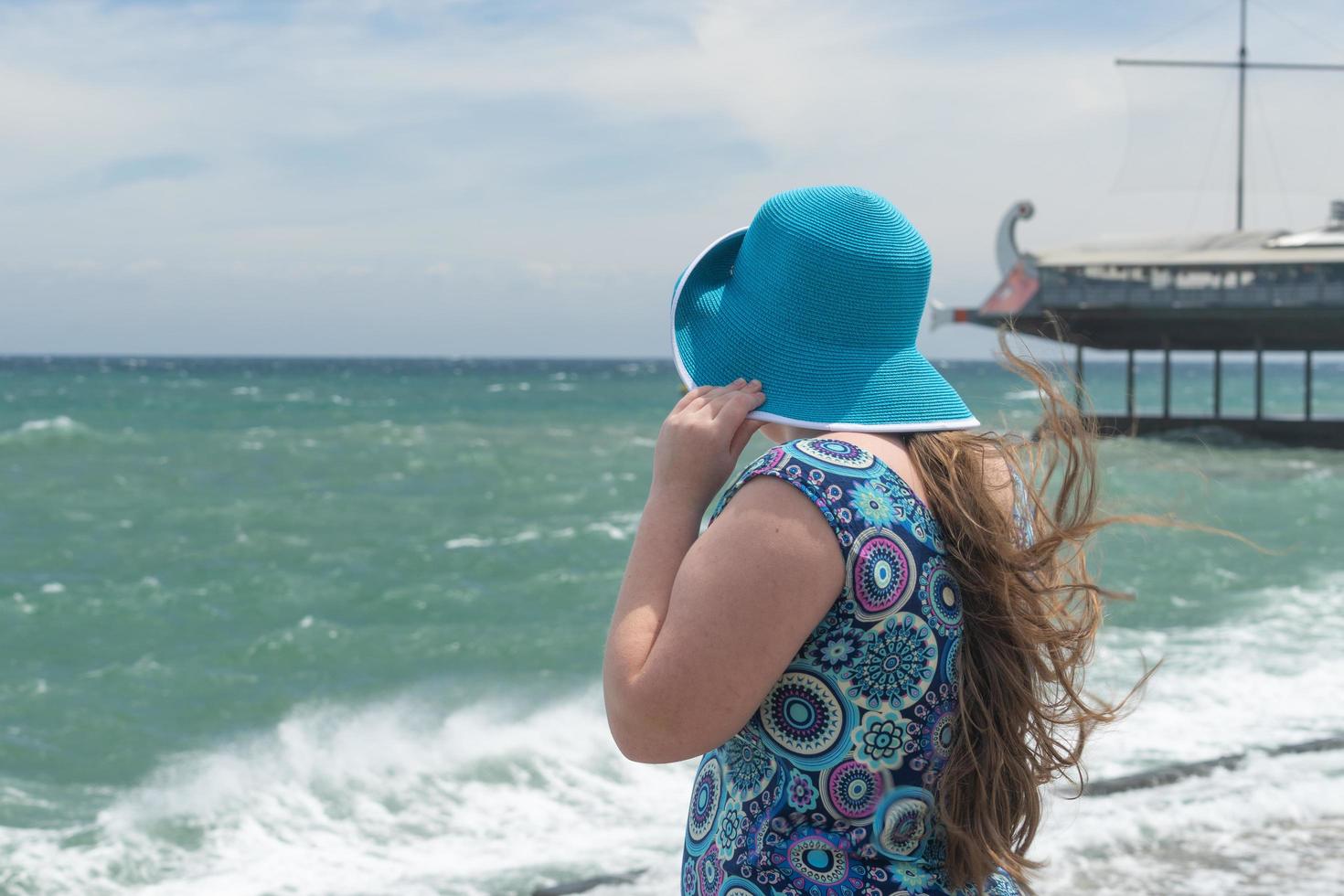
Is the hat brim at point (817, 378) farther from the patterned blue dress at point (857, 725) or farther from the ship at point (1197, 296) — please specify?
the ship at point (1197, 296)

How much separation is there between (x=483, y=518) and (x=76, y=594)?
7021 millimetres

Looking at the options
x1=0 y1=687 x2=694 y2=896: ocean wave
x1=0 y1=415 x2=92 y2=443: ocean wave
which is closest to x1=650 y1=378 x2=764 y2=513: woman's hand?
x1=0 y1=687 x2=694 y2=896: ocean wave

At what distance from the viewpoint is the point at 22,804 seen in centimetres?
784

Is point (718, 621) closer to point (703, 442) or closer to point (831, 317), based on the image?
point (703, 442)

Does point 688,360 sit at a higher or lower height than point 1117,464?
higher

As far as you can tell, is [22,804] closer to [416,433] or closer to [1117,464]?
[1117,464]

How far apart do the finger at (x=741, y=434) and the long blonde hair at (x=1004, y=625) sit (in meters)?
0.18

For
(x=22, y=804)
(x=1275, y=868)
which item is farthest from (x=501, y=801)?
(x=1275, y=868)

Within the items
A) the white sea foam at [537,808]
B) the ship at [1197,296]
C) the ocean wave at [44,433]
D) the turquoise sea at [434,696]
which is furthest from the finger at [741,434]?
the ocean wave at [44,433]

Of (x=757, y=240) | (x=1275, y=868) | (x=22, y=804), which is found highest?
(x=757, y=240)

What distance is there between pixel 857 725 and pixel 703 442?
37 centimetres

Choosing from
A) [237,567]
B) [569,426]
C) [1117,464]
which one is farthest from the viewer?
[569,426]

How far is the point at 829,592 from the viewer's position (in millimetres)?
1378

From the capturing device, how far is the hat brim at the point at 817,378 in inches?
59.4
